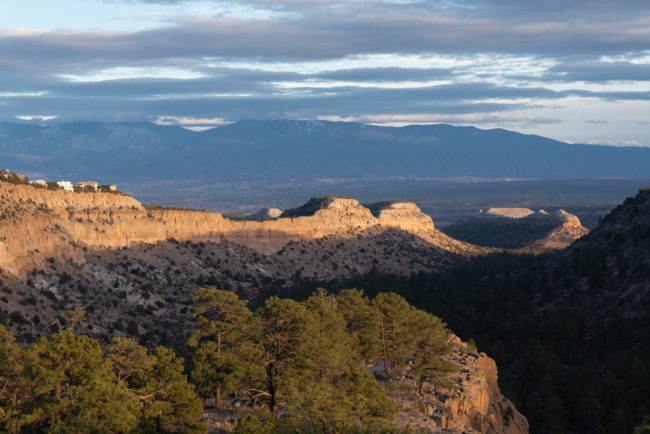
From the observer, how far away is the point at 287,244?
120m

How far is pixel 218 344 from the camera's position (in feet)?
144

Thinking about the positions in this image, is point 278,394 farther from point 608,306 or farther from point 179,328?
point 608,306

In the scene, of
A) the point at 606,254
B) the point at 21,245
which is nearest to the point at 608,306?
the point at 606,254

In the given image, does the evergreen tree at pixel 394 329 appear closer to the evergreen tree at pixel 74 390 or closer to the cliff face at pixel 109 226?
the evergreen tree at pixel 74 390

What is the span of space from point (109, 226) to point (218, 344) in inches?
1843

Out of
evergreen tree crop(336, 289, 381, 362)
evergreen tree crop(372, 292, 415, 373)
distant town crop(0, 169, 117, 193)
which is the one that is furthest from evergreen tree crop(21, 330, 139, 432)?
distant town crop(0, 169, 117, 193)

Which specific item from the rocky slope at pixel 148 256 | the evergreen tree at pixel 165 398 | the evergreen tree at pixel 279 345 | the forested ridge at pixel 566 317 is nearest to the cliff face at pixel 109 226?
the rocky slope at pixel 148 256

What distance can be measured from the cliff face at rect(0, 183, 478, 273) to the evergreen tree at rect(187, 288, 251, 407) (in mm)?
27806

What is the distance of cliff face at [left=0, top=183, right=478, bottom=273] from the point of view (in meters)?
69.6

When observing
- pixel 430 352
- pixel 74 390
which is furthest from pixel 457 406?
pixel 74 390

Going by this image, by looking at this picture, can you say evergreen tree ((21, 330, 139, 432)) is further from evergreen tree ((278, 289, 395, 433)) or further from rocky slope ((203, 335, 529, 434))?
rocky slope ((203, 335, 529, 434))

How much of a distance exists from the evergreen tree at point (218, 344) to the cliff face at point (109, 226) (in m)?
27.8

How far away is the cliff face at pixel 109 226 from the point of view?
A: 69625 millimetres

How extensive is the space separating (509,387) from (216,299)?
29.3 m
